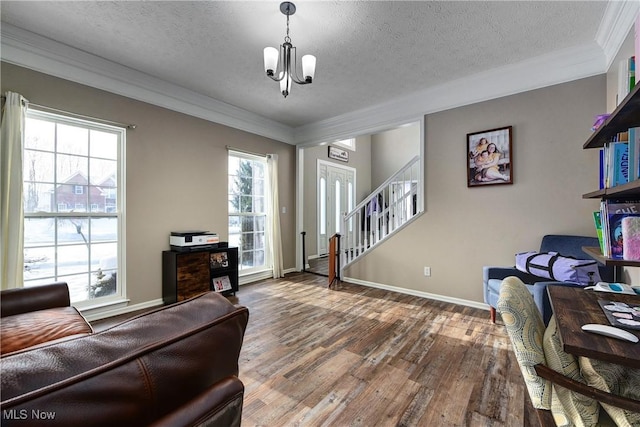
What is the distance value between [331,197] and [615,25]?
5.22 meters

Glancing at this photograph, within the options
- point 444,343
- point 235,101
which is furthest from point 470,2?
point 235,101

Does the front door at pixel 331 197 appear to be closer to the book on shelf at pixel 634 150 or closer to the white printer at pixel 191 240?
the white printer at pixel 191 240

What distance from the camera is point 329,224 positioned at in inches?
271

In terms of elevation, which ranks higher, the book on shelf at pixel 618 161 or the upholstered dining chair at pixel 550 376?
the book on shelf at pixel 618 161

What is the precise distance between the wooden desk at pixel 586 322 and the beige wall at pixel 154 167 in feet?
12.4

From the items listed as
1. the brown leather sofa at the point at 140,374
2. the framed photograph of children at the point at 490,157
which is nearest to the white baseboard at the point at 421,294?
the framed photograph of children at the point at 490,157

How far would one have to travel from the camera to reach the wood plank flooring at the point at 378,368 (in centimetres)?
158

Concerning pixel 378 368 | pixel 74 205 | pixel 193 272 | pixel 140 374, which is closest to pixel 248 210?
pixel 193 272

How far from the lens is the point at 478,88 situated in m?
3.28

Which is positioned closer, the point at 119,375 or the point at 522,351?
the point at 119,375

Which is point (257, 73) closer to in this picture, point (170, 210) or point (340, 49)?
point (340, 49)

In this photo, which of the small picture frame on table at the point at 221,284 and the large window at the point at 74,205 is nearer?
the large window at the point at 74,205

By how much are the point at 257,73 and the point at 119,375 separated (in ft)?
10.8

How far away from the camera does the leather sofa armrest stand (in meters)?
1.72
